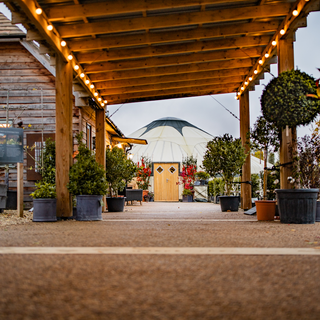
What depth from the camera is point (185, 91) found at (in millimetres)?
8422

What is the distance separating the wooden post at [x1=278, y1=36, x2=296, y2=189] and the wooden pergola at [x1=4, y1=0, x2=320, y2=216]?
0.05ft

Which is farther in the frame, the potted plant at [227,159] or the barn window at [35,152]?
the barn window at [35,152]

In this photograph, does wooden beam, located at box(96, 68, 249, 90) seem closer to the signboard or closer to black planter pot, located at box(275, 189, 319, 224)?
the signboard

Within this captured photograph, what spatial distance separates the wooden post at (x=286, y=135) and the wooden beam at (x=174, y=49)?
775 millimetres

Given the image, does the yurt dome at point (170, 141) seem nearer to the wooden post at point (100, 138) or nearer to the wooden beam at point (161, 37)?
the wooden post at point (100, 138)

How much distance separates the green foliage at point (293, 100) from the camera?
4.54 m

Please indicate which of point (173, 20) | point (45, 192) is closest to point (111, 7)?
point (173, 20)

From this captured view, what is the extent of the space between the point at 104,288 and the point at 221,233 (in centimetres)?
213

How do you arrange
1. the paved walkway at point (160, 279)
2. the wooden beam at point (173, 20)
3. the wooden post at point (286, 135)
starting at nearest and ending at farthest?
the paved walkway at point (160, 279) → the wooden post at point (286, 135) → the wooden beam at point (173, 20)

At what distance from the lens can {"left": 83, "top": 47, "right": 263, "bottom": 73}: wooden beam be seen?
6680mm

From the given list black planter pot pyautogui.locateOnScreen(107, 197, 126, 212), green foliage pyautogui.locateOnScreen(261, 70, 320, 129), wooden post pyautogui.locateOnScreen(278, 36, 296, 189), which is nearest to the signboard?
black planter pot pyautogui.locateOnScreen(107, 197, 126, 212)

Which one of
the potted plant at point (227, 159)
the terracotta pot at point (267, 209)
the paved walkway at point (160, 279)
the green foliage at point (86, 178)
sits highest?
the potted plant at point (227, 159)

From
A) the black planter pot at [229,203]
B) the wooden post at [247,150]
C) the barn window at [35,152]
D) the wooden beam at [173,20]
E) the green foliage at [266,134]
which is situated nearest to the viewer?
the wooden beam at [173,20]

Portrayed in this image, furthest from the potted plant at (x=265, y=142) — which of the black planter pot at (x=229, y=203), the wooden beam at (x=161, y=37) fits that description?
the black planter pot at (x=229, y=203)
